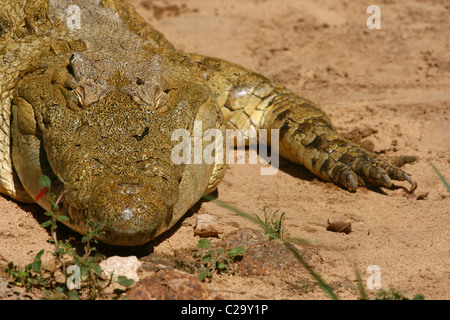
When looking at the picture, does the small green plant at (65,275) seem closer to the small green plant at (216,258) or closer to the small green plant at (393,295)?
the small green plant at (216,258)

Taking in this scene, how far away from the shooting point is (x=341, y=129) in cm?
547

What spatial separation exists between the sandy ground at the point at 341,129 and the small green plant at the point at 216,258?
0.21 feet

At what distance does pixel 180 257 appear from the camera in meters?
3.27

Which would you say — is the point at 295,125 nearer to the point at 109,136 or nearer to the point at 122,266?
the point at 109,136

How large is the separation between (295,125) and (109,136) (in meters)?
2.29

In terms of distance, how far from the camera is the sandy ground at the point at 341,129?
10.5ft

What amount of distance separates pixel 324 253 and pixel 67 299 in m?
1.52

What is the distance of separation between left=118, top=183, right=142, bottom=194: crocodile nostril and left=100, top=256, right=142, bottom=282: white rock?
15.2 inches

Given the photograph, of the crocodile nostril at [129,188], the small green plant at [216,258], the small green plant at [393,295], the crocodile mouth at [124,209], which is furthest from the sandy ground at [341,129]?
the crocodile nostril at [129,188]

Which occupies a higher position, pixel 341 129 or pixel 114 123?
pixel 114 123

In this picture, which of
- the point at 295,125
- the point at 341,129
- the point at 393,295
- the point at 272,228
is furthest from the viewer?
the point at 341,129

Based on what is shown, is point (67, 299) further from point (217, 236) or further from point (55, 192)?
point (217, 236)

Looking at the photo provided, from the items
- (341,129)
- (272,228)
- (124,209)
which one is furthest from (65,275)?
(341,129)
